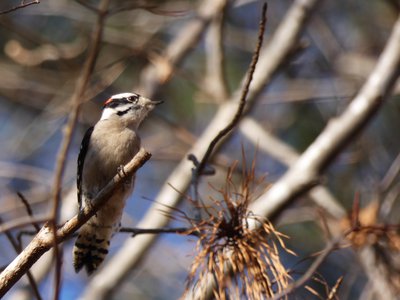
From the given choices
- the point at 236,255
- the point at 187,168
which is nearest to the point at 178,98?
the point at 187,168

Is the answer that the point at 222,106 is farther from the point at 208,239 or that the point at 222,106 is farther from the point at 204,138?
the point at 208,239

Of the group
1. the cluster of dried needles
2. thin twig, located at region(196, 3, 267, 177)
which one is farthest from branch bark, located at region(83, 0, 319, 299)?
the cluster of dried needles

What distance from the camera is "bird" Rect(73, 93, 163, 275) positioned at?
4.93 meters

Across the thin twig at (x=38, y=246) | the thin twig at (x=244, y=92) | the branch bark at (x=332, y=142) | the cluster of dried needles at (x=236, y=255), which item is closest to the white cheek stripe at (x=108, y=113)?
the branch bark at (x=332, y=142)

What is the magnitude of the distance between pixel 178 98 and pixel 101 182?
520 cm

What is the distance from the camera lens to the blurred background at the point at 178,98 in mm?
7492

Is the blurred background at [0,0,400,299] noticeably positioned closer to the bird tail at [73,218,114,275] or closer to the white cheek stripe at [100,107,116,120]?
the white cheek stripe at [100,107,116,120]

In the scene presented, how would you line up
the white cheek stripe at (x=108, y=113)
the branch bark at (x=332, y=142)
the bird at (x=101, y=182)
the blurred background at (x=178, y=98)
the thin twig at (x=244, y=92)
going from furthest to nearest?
the blurred background at (x=178, y=98) → the white cheek stripe at (x=108, y=113) → the branch bark at (x=332, y=142) → the bird at (x=101, y=182) → the thin twig at (x=244, y=92)

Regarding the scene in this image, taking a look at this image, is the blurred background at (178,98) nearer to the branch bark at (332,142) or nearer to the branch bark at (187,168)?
the branch bark at (187,168)

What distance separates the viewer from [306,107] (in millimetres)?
9742

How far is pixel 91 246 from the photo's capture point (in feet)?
16.3

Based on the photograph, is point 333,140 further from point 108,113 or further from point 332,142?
A: point 108,113

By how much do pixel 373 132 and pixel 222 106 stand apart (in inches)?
108

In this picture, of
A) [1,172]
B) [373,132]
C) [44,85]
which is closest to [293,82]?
[373,132]
